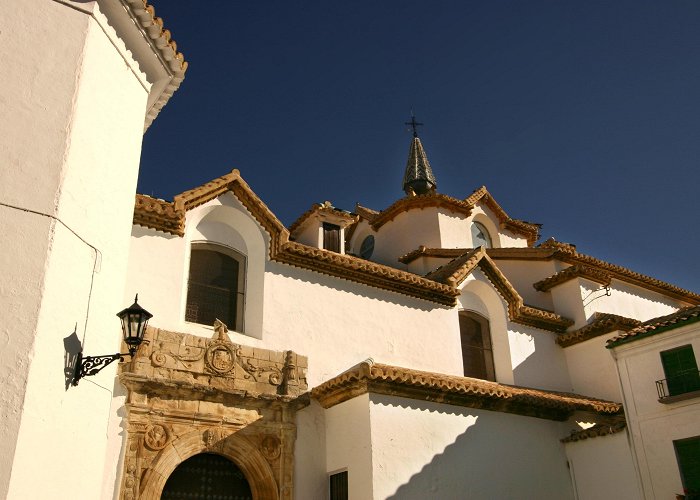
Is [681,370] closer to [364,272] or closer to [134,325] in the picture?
[364,272]

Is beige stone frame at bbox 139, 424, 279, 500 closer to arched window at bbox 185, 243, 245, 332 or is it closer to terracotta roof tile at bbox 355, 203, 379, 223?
arched window at bbox 185, 243, 245, 332

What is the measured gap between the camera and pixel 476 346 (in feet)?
50.3

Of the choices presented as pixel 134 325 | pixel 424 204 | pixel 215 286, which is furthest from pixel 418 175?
pixel 134 325

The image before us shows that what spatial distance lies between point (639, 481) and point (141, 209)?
985 centimetres

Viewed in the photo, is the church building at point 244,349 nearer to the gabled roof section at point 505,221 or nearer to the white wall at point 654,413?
the white wall at point 654,413

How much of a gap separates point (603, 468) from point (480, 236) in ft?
32.4

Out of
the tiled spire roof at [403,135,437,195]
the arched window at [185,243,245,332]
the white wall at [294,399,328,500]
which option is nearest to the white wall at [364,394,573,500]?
the white wall at [294,399,328,500]

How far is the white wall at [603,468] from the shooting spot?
40.9 ft

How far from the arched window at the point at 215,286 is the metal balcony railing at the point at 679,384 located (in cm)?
760

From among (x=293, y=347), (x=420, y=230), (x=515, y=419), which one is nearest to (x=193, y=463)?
(x=293, y=347)

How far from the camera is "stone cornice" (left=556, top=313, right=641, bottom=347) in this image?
15406mm

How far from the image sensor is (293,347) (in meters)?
11.9

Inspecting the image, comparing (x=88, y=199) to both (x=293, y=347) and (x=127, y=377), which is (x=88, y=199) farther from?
(x=293, y=347)

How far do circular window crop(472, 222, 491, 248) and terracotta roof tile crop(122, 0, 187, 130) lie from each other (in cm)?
1274
